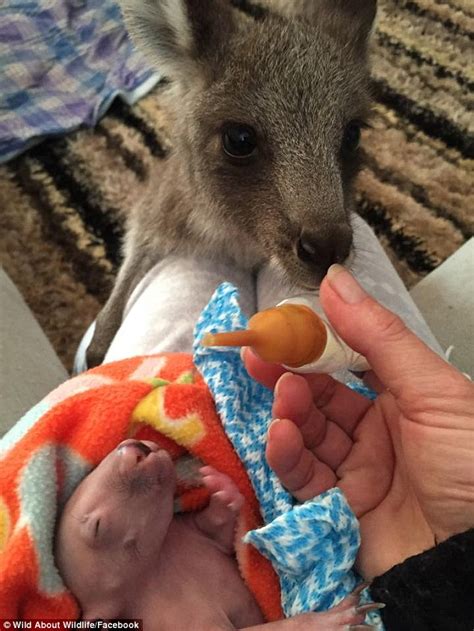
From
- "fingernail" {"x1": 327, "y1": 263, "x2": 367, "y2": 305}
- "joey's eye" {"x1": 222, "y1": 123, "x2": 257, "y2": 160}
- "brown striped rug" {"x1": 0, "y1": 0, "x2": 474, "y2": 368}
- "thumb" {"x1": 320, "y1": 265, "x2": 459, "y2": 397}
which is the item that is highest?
"joey's eye" {"x1": 222, "y1": 123, "x2": 257, "y2": 160}

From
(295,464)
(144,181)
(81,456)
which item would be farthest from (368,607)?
(144,181)

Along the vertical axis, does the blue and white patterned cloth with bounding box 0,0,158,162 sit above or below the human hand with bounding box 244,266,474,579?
above

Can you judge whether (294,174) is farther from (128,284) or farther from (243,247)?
(128,284)

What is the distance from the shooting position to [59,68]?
8.95ft

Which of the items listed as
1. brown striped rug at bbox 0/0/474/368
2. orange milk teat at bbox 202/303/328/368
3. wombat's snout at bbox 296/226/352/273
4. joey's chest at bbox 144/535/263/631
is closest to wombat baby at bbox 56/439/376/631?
joey's chest at bbox 144/535/263/631

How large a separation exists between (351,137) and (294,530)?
884 millimetres

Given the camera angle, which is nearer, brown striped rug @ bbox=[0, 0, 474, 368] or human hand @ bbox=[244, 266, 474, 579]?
human hand @ bbox=[244, 266, 474, 579]

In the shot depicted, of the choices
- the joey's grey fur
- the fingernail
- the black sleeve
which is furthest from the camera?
the joey's grey fur

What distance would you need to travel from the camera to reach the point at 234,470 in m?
1.13

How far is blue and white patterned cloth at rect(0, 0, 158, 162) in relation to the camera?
2.61m

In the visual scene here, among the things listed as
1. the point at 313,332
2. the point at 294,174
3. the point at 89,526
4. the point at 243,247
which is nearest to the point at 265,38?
the point at 294,174

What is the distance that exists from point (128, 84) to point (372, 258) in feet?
5.20

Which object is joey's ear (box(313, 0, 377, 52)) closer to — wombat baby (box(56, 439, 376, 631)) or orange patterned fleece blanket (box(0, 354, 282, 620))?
orange patterned fleece blanket (box(0, 354, 282, 620))

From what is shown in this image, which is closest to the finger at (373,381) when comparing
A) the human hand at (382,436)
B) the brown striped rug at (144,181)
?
the human hand at (382,436)
